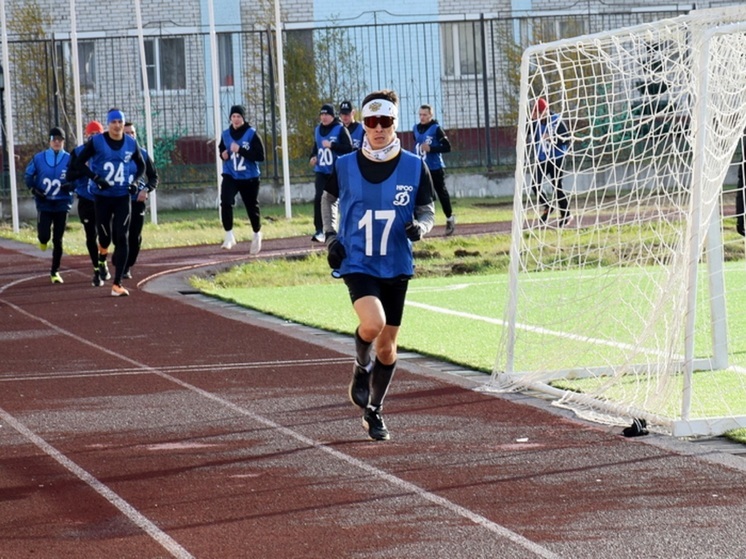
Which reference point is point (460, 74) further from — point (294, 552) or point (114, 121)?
point (294, 552)

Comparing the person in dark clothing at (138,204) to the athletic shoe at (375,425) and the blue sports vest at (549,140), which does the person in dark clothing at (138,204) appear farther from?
the athletic shoe at (375,425)

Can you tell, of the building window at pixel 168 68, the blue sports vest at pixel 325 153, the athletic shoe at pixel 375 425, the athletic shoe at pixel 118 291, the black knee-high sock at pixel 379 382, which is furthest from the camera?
the building window at pixel 168 68

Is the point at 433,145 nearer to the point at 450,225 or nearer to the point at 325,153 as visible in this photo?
the point at 450,225

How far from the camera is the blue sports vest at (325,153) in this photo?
21.9 metres

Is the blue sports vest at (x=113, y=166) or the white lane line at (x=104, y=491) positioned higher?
the blue sports vest at (x=113, y=166)

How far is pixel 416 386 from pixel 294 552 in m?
4.54

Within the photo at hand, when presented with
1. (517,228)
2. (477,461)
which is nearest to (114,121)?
(517,228)

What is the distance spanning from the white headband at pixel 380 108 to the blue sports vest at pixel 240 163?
12.3m

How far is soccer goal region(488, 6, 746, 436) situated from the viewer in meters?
8.95

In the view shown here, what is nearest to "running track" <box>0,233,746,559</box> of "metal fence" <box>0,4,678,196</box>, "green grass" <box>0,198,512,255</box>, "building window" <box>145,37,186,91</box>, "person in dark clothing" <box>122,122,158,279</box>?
"person in dark clothing" <box>122,122,158,279</box>

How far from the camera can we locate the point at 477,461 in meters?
7.99

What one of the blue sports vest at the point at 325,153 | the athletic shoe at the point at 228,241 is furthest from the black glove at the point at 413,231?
the athletic shoe at the point at 228,241

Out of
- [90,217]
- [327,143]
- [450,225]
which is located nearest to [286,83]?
[450,225]

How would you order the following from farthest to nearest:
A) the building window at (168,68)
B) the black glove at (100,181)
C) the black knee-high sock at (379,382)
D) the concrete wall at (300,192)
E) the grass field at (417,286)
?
the building window at (168,68) → the concrete wall at (300,192) → the black glove at (100,181) → the grass field at (417,286) → the black knee-high sock at (379,382)
